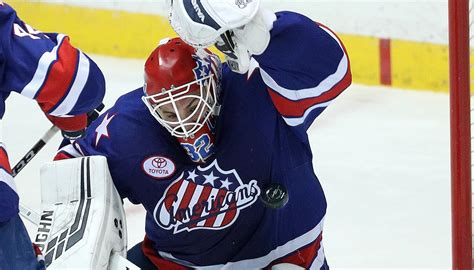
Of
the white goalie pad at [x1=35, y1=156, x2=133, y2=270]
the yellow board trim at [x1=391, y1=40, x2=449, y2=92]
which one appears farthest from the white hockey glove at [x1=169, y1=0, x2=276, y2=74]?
the yellow board trim at [x1=391, y1=40, x2=449, y2=92]

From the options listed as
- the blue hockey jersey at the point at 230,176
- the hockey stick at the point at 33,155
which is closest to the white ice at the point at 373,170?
the hockey stick at the point at 33,155

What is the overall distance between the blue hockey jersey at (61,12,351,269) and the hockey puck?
2 cm

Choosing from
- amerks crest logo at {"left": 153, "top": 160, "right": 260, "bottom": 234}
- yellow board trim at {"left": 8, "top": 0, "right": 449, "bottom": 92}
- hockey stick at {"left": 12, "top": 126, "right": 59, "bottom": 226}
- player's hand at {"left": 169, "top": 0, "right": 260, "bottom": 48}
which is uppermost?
player's hand at {"left": 169, "top": 0, "right": 260, "bottom": 48}

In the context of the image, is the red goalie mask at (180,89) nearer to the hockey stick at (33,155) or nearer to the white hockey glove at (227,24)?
the white hockey glove at (227,24)

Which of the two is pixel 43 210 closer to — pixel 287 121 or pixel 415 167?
pixel 287 121

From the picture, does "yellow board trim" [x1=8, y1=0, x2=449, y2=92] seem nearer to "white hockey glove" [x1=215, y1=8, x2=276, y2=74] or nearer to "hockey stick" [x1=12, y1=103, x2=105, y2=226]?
"hockey stick" [x1=12, y1=103, x2=105, y2=226]

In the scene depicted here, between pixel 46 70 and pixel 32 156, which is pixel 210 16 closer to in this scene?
pixel 46 70

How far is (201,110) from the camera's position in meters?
2.44

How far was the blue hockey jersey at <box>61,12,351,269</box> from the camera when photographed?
255cm

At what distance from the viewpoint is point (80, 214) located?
2.49 metres

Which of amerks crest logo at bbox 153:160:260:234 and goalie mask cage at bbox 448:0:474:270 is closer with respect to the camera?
goalie mask cage at bbox 448:0:474:270

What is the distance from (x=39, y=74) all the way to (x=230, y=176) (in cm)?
62

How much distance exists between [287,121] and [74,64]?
0.54 m

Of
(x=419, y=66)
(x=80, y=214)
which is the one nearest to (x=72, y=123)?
(x=80, y=214)
